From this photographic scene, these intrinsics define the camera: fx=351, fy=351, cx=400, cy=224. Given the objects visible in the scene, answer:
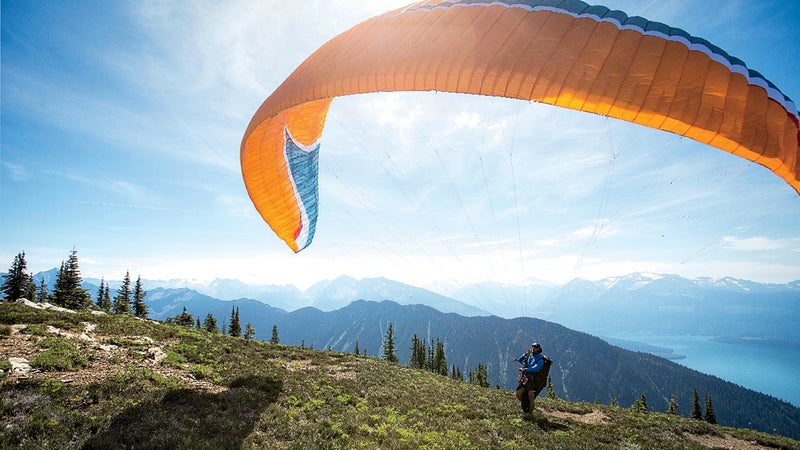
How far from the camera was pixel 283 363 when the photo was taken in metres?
14.1

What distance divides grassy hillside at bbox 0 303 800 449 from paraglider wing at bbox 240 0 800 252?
6973mm

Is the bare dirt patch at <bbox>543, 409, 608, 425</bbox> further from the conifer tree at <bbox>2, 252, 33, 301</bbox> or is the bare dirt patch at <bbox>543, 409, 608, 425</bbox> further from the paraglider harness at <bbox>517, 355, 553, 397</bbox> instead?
the conifer tree at <bbox>2, 252, 33, 301</bbox>

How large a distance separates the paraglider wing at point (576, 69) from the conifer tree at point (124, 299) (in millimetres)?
51836

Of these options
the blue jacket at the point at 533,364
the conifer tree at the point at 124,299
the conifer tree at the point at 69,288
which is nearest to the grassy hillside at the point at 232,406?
the blue jacket at the point at 533,364

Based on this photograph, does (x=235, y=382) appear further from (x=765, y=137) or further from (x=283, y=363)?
(x=765, y=137)

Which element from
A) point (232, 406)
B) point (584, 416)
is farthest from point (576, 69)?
point (584, 416)

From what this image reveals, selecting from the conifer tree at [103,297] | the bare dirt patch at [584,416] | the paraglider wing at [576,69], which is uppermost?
the paraglider wing at [576,69]

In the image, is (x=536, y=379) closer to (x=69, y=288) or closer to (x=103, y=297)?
(x=69, y=288)

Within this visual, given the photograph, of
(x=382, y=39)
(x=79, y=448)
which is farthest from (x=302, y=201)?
(x=79, y=448)

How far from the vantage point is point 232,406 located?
8203mm

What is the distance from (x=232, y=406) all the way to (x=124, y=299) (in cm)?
5250

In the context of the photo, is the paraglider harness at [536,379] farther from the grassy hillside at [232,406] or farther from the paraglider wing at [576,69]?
the paraglider wing at [576,69]

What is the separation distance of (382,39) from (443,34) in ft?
4.28

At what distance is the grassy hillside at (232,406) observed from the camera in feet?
20.5
